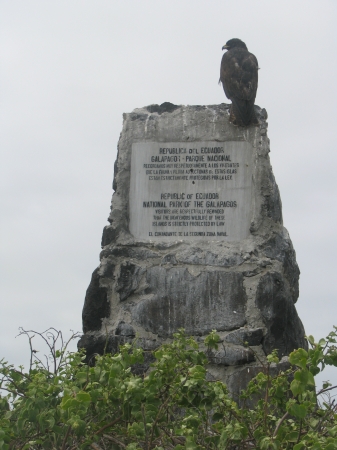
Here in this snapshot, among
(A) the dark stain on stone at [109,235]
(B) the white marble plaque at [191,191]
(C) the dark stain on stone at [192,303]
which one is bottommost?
(C) the dark stain on stone at [192,303]

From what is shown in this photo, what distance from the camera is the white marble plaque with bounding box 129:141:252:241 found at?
487 centimetres

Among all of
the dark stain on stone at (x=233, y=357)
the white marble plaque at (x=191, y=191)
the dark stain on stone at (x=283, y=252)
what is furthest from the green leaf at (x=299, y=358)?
the white marble plaque at (x=191, y=191)

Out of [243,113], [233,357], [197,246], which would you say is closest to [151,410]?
[233,357]

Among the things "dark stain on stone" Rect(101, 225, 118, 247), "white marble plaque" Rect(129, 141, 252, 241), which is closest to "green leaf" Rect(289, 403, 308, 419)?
"white marble plaque" Rect(129, 141, 252, 241)

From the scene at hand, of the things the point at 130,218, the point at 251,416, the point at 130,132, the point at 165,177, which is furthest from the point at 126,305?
the point at 251,416

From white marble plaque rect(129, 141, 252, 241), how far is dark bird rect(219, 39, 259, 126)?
0.61ft

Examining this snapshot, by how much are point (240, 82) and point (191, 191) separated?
83 cm

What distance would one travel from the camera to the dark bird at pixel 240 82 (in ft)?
16.3

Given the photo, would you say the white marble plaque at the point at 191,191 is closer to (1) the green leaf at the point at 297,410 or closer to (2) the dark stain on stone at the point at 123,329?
(2) the dark stain on stone at the point at 123,329

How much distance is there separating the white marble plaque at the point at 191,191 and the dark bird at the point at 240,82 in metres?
0.19

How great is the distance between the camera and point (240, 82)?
5.03 meters

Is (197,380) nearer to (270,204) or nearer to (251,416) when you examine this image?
(251,416)

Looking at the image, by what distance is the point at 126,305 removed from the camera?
4762 millimetres

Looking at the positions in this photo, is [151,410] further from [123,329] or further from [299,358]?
[123,329]
